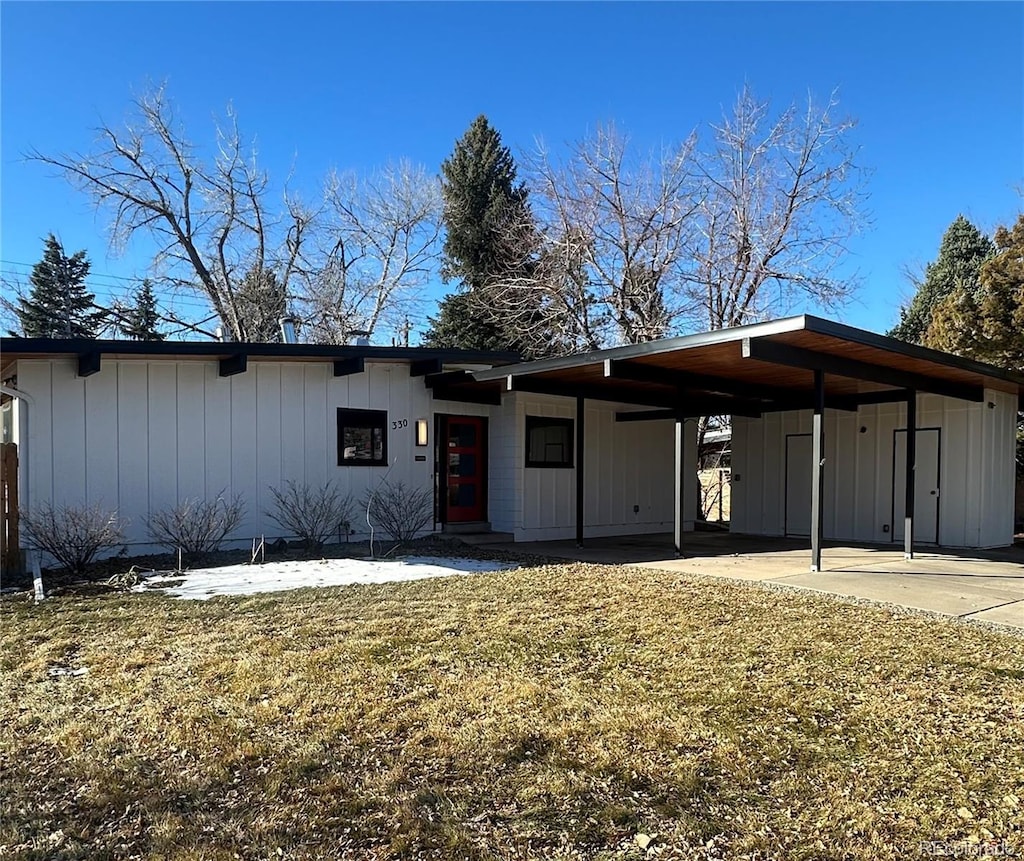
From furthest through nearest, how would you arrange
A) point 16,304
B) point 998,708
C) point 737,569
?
point 16,304, point 737,569, point 998,708

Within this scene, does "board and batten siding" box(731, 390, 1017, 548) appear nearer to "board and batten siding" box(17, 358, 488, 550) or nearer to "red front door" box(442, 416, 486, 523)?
"red front door" box(442, 416, 486, 523)

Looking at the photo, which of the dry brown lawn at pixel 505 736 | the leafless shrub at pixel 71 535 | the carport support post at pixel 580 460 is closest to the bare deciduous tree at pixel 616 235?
the carport support post at pixel 580 460

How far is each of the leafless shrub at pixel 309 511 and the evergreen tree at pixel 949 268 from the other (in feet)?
57.4

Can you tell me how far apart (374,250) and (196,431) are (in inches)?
718

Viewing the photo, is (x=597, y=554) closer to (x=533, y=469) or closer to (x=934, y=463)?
(x=533, y=469)

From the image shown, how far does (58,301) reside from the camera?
27.3 metres

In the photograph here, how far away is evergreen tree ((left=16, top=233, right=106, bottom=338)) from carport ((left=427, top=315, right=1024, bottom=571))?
22.1 metres

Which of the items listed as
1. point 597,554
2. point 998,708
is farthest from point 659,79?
point 998,708

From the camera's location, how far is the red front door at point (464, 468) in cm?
1130

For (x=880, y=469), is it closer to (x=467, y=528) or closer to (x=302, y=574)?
(x=467, y=528)

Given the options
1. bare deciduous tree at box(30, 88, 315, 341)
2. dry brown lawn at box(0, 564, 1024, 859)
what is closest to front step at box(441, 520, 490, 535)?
dry brown lawn at box(0, 564, 1024, 859)

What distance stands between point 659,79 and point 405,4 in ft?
25.1

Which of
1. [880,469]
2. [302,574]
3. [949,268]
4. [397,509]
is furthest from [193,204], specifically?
[949,268]

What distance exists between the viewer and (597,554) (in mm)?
9727
